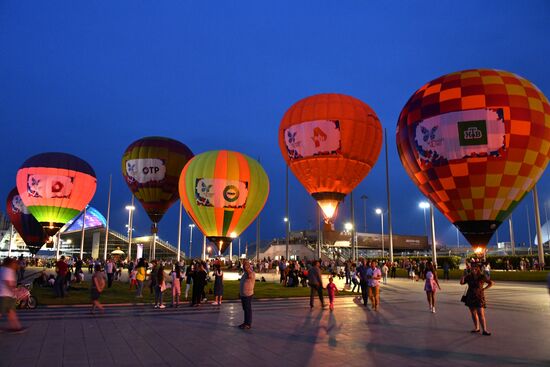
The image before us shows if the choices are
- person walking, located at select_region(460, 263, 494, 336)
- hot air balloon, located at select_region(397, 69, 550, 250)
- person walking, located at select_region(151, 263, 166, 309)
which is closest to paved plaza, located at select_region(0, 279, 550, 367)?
person walking, located at select_region(460, 263, 494, 336)

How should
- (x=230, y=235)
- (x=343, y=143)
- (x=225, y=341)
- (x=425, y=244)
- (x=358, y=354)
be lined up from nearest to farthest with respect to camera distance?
(x=358, y=354) → (x=225, y=341) → (x=343, y=143) → (x=230, y=235) → (x=425, y=244)

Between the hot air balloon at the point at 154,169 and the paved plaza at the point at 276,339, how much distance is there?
21.0 metres

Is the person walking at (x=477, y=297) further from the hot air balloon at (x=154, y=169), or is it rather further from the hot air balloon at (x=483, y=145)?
the hot air balloon at (x=154, y=169)

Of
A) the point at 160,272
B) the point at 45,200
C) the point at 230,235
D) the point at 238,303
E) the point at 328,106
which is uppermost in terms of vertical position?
the point at 328,106

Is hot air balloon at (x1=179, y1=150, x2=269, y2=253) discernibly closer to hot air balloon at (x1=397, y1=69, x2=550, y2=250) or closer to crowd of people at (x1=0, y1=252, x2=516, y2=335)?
crowd of people at (x1=0, y1=252, x2=516, y2=335)

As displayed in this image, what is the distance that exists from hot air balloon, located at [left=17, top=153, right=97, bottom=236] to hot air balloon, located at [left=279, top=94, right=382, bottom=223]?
22687 mm

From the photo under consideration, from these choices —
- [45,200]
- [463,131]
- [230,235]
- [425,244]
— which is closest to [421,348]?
[463,131]

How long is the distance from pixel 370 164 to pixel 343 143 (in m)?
3.36

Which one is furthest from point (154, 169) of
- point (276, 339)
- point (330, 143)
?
point (276, 339)

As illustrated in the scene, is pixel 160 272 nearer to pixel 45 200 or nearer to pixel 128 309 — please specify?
pixel 128 309

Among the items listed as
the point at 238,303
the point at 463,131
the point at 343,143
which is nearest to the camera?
the point at 238,303

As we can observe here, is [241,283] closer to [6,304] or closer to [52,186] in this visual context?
[6,304]

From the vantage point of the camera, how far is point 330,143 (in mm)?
25297

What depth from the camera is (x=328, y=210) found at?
27047 millimetres
